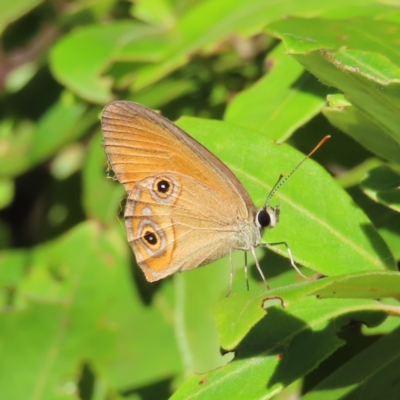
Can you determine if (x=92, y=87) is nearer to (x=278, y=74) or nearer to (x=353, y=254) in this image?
(x=278, y=74)

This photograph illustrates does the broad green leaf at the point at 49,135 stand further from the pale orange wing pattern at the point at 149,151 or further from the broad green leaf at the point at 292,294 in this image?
the broad green leaf at the point at 292,294

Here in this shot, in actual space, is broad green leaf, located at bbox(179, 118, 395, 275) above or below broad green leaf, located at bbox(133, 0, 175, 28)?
above

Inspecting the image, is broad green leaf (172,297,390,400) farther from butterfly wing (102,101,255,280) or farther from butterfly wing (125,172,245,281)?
butterfly wing (125,172,245,281)

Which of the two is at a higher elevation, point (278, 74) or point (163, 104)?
point (278, 74)

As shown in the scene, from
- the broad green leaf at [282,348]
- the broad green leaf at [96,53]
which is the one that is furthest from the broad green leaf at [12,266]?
the broad green leaf at [282,348]

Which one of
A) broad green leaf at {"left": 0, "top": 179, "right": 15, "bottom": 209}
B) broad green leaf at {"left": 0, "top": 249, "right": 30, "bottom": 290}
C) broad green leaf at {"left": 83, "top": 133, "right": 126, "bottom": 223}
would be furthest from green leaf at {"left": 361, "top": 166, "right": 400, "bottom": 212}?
broad green leaf at {"left": 0, "top": 179, "right": 15, "bottom": 209}

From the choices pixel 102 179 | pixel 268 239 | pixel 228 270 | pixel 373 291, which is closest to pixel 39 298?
pixel 102 179

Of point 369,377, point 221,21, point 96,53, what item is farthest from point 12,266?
point 369,377

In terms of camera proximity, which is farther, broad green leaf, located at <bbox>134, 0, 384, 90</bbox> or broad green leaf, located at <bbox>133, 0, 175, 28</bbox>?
broad green leaf, located at <bbox>133, 0, 175, 28</bbox>
